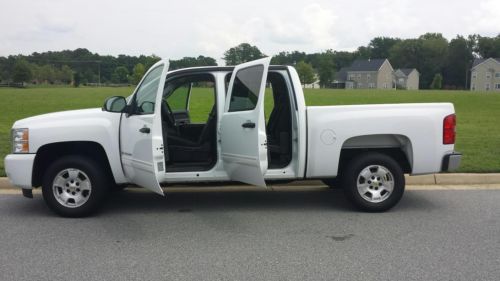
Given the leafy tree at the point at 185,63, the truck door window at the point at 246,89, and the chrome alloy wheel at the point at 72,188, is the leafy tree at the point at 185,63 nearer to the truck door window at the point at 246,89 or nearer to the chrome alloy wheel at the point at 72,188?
the truck door window at the point at 246,89

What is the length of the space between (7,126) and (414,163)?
13424 millimetres

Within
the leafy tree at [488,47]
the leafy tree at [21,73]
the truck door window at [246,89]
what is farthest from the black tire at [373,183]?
the leafy tree at [488,47]

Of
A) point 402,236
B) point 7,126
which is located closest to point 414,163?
point 402,236

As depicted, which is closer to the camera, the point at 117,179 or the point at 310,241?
the point at 310,241

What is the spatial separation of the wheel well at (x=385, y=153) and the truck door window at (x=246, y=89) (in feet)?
4.80

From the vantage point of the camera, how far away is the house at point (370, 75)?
399 feet

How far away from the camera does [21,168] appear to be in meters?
5.95

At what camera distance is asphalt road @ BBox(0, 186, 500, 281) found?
433 cm

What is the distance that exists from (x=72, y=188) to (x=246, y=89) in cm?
239

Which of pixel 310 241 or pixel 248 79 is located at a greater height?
pixel 248 79

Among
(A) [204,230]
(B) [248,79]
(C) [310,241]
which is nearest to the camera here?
(C) [310,241]

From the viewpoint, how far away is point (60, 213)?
6.03m

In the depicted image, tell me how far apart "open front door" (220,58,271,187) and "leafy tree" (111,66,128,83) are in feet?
351

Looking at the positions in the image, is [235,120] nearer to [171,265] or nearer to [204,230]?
[204,230]
